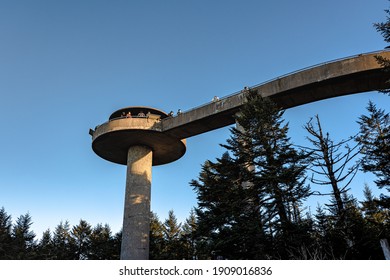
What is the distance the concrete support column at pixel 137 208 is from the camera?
2206 cm

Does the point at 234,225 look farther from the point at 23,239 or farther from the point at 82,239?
the point at 82,239

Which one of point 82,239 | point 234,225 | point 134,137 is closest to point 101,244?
point 82,239

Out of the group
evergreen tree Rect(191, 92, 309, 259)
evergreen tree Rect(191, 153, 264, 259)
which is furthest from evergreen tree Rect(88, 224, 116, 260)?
evergreen tree Rect(191, 92, 309, 259)

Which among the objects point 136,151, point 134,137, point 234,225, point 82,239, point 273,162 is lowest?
point 234,225

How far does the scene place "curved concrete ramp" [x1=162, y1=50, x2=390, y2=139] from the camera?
17.4 m

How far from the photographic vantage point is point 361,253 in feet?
40.2

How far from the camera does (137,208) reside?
23000mm

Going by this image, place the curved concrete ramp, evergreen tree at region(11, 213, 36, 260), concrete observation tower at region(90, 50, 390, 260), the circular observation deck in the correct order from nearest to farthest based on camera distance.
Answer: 1. the curved concrete ramp
2. concrete observation tower at region(90, 50, 390, 260)
3. the circular observation deck
4. evergreen tree at region(11, 213, 36, 260)

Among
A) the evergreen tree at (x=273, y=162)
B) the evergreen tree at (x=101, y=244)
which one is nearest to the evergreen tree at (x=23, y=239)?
the evergreen tree at (x=101, y=244)

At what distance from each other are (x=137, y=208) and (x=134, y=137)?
542 cm

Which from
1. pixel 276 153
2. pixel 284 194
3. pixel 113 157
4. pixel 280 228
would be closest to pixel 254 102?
pixel 276 153

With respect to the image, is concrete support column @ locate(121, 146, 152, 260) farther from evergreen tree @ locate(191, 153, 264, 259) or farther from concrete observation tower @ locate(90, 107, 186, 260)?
evergreen tree @ locate(191, 153, 264, 259)

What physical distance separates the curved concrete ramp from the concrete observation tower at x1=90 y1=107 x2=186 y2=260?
337cm
